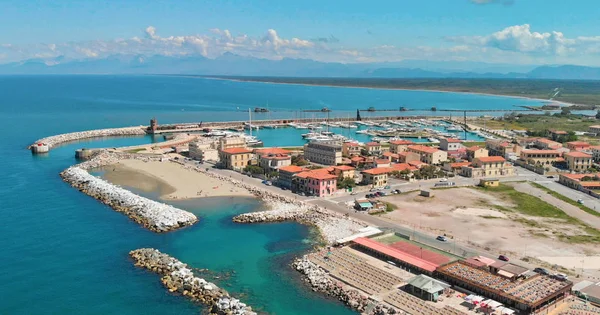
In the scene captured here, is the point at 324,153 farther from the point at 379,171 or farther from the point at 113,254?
the point at 113,254

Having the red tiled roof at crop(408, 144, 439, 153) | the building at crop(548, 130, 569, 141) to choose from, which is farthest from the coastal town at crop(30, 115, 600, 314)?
the building at crop(548, 130, 569, 141)

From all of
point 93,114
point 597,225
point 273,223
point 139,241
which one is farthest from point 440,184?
point 93,114

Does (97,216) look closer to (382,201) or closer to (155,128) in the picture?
(382,201)

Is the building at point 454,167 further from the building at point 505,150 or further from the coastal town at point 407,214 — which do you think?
the building at point 505,150

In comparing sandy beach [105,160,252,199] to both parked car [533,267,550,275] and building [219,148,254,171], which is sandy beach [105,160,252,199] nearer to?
building [219,148,254,171]

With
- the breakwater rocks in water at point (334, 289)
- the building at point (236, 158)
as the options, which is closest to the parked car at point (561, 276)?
the breakwater rocks in water at point (334, 289)
